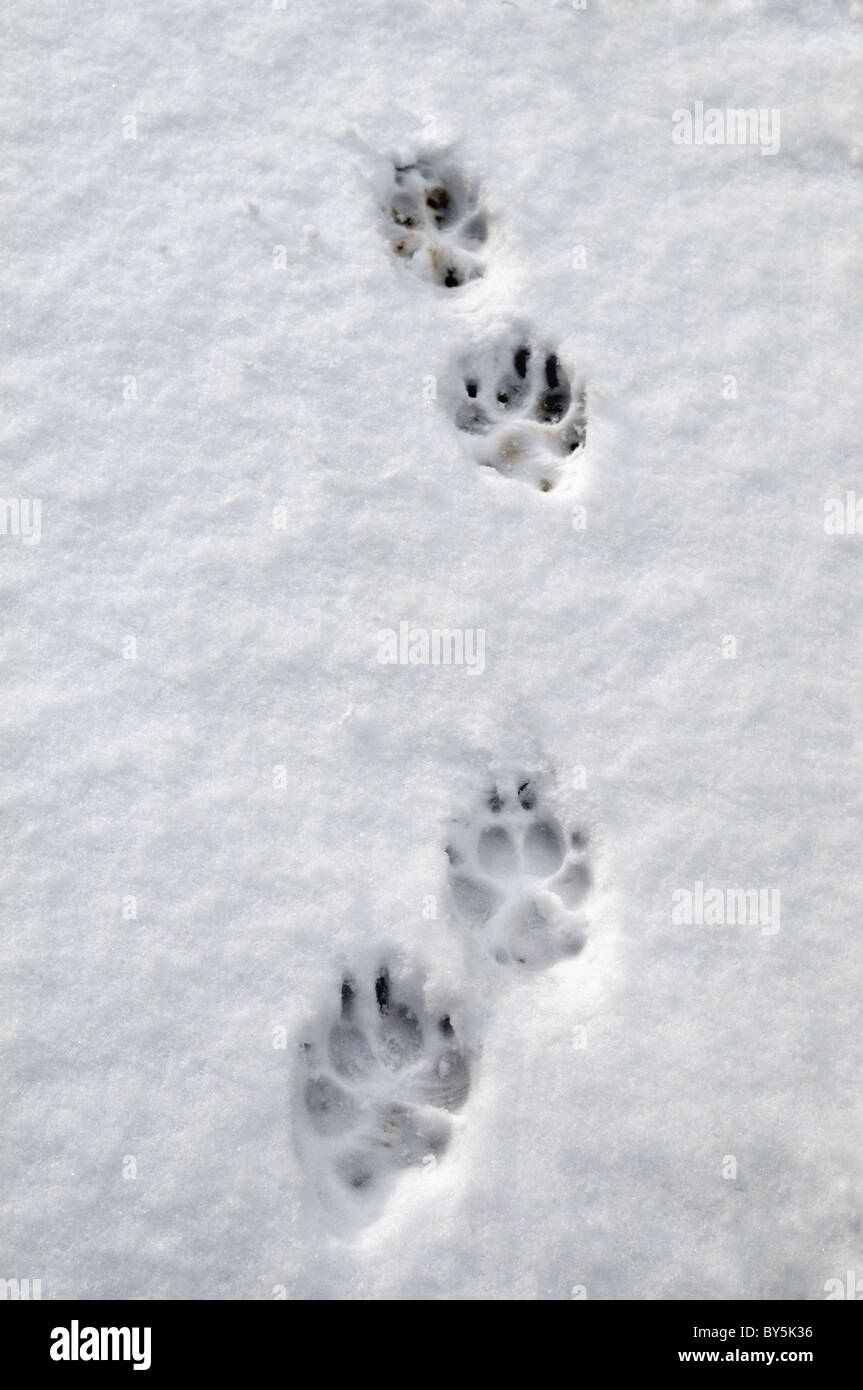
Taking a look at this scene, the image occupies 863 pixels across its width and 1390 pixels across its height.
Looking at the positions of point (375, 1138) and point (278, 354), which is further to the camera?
point (278, 354)

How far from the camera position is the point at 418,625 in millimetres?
2664

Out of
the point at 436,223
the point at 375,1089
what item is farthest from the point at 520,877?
the point at 436,223

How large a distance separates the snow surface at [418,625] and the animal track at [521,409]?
43mm

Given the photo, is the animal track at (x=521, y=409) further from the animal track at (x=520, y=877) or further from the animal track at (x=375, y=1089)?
the animal track at (x=375, y=1089)

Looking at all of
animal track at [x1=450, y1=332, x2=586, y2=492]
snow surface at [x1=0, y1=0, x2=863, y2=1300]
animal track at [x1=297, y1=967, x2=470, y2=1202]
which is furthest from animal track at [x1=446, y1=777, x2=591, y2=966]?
animal track at [x1=450, y1=332, x2=586, y2=492]

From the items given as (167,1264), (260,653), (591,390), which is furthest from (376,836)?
(591,390)

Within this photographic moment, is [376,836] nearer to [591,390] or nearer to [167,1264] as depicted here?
[167,1264]

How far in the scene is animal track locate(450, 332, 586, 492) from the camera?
2793 mm

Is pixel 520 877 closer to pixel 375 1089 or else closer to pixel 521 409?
pixel 375 1089

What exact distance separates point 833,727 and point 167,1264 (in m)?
1.70

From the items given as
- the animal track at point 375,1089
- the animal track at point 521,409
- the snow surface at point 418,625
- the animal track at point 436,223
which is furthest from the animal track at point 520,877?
the animal track at point 436,223

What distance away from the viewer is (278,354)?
2.84 meters

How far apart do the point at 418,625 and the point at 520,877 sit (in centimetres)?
57

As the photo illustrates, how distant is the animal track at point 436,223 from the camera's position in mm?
2924
